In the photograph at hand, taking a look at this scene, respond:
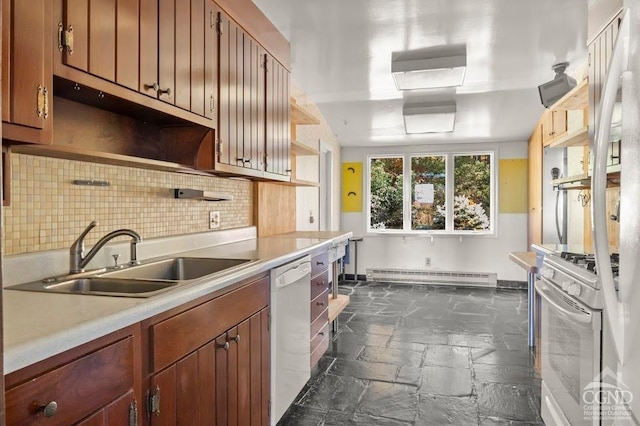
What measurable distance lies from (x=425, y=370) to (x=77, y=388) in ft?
8.49

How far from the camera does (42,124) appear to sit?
3.85 feet

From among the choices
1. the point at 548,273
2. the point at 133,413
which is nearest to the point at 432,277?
the point at 548,273

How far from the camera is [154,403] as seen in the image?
4.02 ft

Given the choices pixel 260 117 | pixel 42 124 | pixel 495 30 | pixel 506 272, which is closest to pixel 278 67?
pixel 260 117

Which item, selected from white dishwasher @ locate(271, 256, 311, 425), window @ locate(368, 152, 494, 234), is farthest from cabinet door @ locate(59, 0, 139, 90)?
window @ locate(368, 152, 494, 234)

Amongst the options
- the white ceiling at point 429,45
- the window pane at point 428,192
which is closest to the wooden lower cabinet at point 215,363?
the white ceiling at point 429,45

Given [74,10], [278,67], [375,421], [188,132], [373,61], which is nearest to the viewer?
[74,10]

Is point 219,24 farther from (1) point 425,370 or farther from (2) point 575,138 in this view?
(1) point 425,370

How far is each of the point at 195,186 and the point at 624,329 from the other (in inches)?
86.7

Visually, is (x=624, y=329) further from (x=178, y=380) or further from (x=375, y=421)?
(x=375, y=421)

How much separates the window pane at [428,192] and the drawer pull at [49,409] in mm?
6040

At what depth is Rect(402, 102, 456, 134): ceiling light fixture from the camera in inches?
179

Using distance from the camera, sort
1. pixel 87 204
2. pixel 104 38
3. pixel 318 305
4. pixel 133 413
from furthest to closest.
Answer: pixel 318 305 → pixel 87 204 → pixel 104 38 → pixel 133 413

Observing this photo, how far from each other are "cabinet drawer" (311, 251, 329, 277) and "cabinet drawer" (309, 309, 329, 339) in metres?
0.32
